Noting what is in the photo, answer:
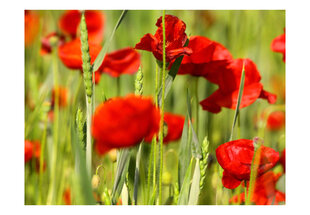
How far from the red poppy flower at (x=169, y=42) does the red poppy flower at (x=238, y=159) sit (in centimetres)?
14

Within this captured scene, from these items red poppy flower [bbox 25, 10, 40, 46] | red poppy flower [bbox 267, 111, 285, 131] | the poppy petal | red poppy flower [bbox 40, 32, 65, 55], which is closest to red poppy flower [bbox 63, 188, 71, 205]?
the poppy petal

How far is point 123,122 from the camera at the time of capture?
0.36 meters

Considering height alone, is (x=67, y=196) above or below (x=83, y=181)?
below

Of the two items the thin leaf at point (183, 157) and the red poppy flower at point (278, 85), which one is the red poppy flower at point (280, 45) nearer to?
the thin leaf at point (183, 157)

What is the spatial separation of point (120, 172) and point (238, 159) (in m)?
0.15

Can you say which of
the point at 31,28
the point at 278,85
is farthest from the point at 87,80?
the point at 278,85

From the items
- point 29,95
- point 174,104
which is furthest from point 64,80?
point 174,104

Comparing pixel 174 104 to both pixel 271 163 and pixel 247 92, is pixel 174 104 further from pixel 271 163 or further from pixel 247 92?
pixel 271 163

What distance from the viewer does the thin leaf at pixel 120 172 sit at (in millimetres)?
484

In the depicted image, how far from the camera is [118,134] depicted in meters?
0.37

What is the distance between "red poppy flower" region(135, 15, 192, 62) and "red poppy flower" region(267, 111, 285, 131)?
2.83 ft

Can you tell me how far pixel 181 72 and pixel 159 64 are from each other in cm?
17

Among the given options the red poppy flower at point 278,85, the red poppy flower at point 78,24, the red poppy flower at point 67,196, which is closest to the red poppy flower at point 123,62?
the red poppy flower at point 78,24

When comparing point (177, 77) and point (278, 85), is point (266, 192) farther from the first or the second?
point (278, 85)
